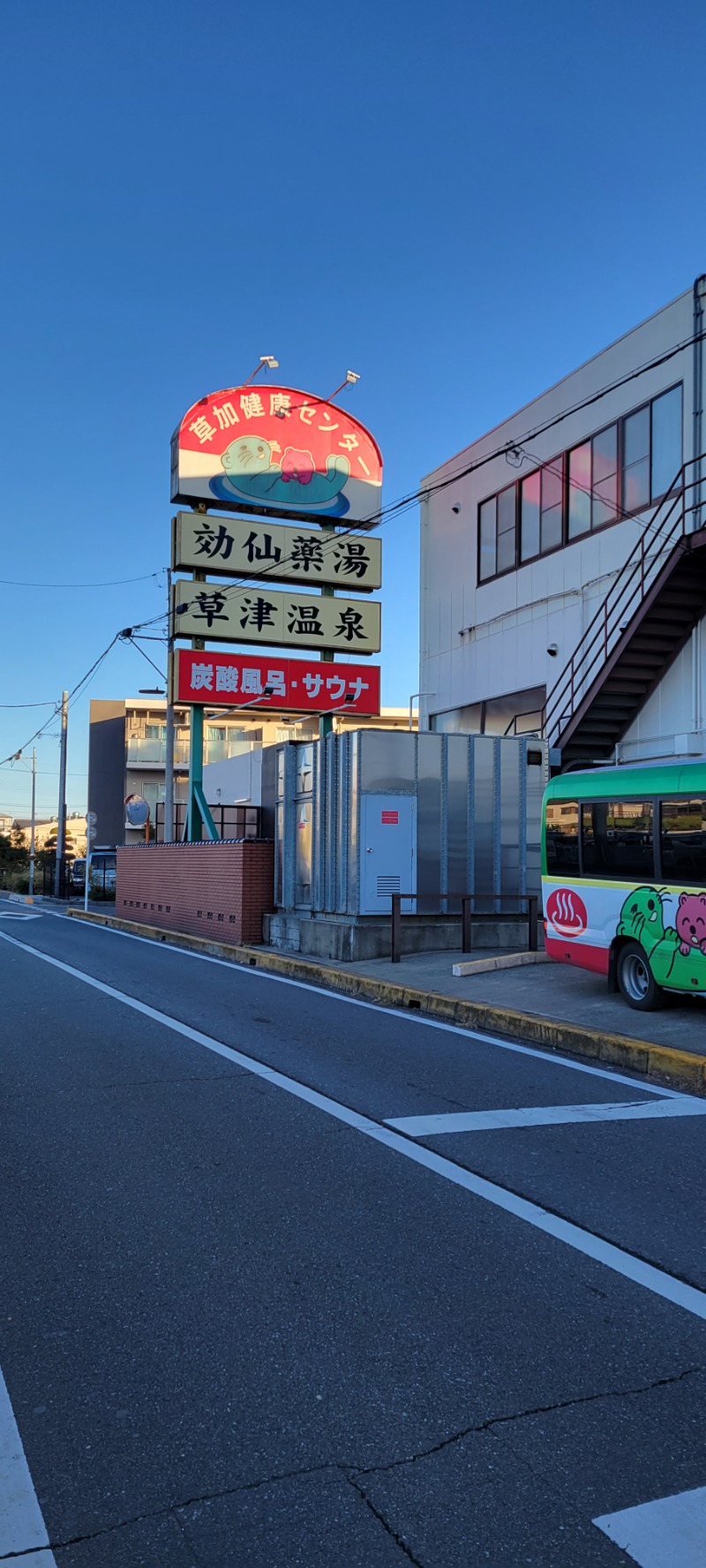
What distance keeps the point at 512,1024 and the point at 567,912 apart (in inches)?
69.6

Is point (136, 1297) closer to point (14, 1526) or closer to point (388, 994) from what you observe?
point (14, 1526)

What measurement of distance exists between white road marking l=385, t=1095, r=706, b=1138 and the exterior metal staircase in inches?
395

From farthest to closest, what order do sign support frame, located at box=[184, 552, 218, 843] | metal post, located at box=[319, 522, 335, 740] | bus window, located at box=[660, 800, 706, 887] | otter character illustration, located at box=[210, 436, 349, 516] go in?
metal post, located at box=[319, 522, 335, 740], otter character illustration, located at box=[210, 436, 349, 516], sign support frame, located at box=[184, 552, 218, 843], bus window, located at box=[660, 800, 706, 887]

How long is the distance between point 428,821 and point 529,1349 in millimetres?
12922

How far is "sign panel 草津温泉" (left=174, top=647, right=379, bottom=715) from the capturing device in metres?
25.8

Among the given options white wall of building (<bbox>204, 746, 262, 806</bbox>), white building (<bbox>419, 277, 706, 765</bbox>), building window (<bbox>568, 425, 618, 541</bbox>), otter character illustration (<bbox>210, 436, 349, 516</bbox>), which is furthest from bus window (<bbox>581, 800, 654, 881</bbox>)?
white wall of building (<bbox>204, 746, 262, 806</bbox>)

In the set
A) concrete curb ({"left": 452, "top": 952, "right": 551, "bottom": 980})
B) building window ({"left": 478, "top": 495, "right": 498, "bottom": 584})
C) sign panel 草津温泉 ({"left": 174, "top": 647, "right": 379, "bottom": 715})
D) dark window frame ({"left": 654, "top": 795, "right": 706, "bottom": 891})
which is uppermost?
building window ({"left": 478, "top": 495, "right": 498, "bottom": 584})

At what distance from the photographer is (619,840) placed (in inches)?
436

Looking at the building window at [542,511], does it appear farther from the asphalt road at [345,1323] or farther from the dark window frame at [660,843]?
the asphalt road at [345,1323]

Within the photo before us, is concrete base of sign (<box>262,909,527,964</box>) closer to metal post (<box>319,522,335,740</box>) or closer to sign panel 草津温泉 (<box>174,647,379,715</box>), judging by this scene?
sign panel 草津温泉 (<box>174,647,379,715</box>)

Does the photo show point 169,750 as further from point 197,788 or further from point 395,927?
point 395,927

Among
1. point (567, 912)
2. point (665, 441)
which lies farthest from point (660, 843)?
point (665, 441)

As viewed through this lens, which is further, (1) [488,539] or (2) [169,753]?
(2) [169,753]

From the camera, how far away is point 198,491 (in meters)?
25.6
